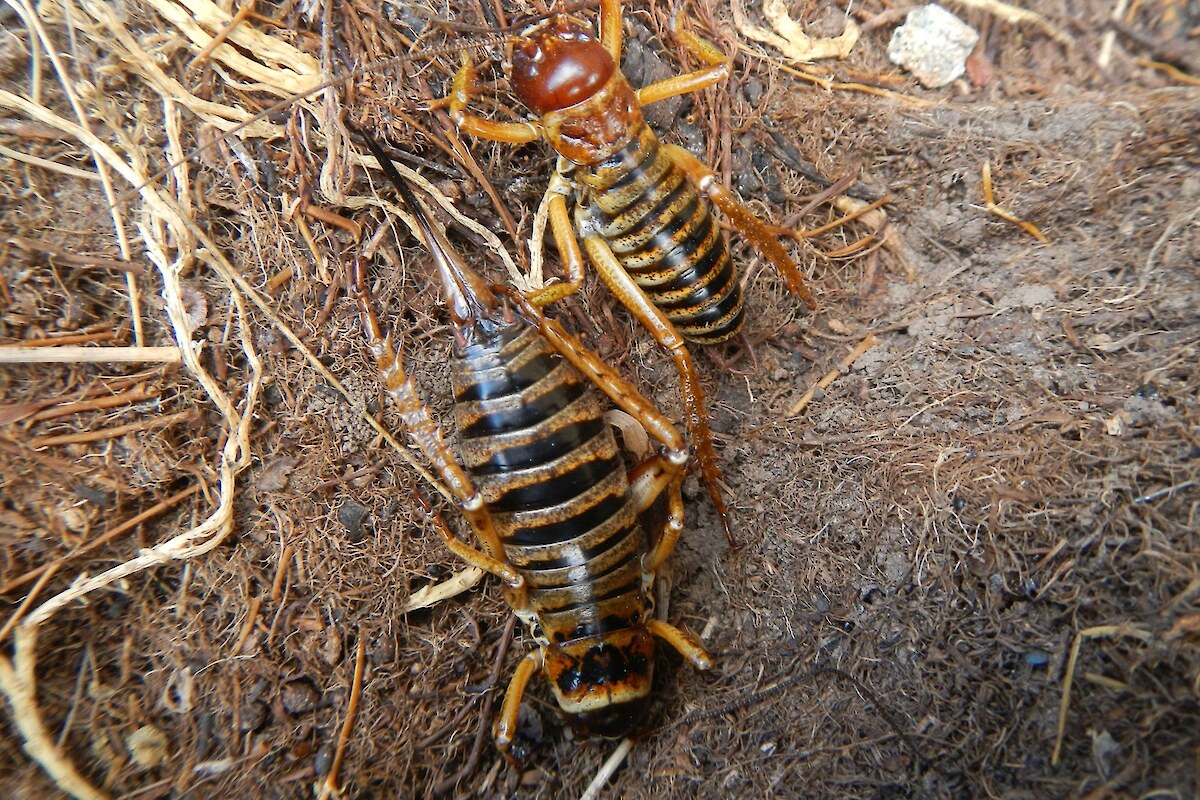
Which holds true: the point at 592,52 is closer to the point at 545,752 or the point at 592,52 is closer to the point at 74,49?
the point at 74,49

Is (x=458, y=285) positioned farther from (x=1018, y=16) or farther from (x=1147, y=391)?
(x=1018, y=16)

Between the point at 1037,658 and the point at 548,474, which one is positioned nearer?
the point at 1037,658

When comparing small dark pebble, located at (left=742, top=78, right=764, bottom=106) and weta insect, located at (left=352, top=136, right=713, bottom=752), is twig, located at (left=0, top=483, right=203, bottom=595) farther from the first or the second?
small dark pebble, located at (left=742, top=78, right=764, bottom=106)

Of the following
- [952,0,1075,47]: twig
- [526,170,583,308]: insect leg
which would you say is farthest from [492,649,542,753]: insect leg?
[952,0,1075,47]: twig

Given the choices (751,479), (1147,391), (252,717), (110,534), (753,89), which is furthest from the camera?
(753,89)

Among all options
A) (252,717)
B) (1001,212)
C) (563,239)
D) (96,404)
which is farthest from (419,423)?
(1001,212)

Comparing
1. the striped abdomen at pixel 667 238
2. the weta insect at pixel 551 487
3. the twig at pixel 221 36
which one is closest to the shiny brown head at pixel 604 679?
the weta insect at pixel 551 487
